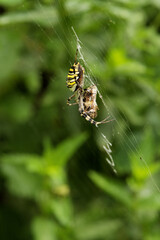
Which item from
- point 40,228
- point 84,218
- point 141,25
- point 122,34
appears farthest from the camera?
point 141,25

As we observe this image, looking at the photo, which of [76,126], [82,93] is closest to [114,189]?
[76,126]

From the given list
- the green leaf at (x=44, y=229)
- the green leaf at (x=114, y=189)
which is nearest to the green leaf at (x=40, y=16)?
the green leaf at (x=114, y=189)

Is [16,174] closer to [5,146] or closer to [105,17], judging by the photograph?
[5,146]

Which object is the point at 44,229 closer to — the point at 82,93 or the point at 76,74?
the point at 82,93

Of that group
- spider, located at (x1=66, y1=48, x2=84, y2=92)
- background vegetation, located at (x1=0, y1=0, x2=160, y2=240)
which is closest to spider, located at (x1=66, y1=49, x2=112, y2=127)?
spider, located at (x1=66, y1=48, x2=84, y2=92)

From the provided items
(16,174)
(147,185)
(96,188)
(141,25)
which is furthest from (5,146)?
(141,25)

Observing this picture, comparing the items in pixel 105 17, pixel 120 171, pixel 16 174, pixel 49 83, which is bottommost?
pixel 120 171
